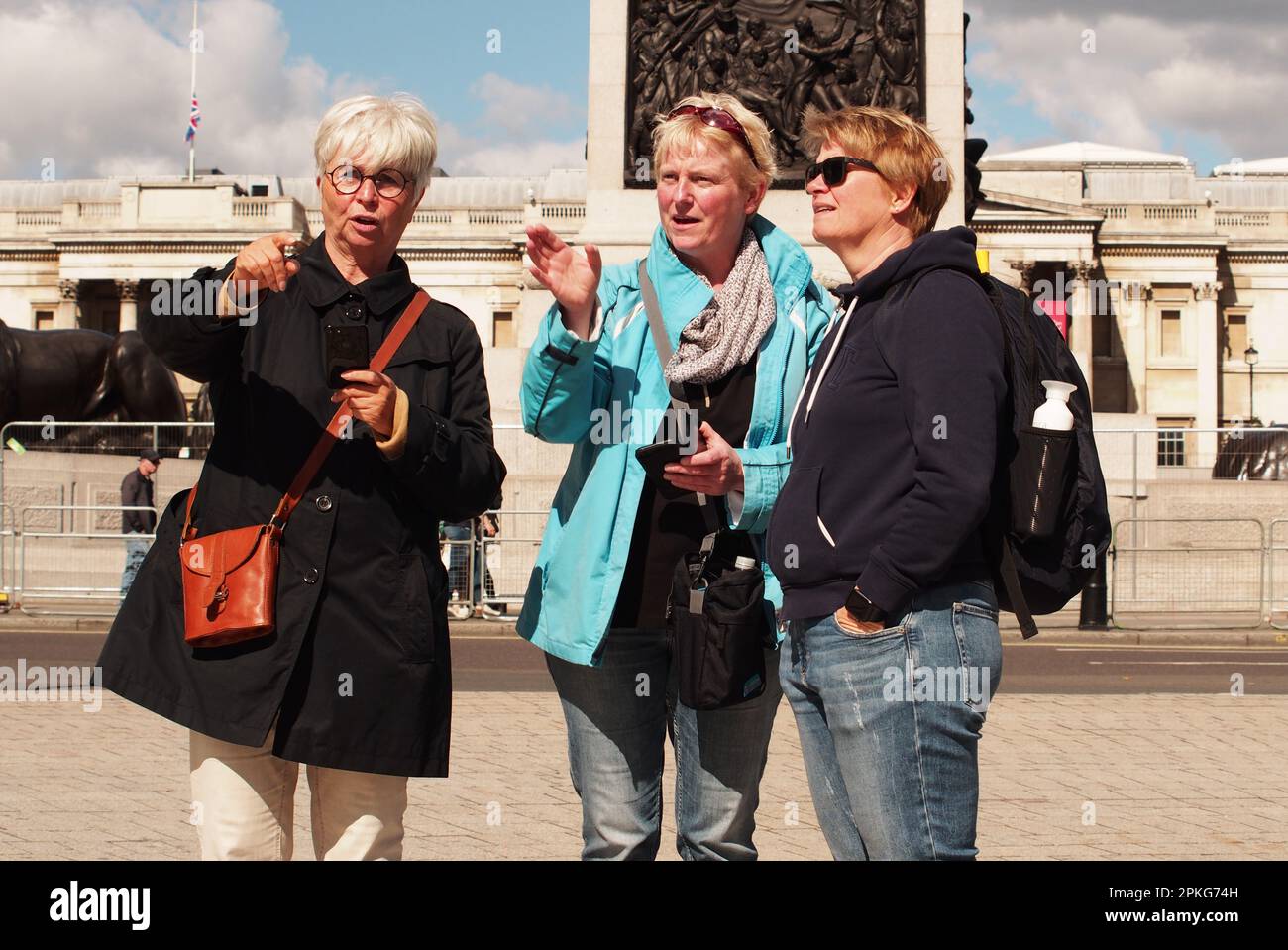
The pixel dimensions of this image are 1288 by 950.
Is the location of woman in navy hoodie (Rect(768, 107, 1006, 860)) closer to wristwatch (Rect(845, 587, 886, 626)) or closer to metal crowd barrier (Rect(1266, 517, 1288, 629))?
wristwatch (Rect(845, 587, 886, 626))

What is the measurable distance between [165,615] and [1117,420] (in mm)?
22142

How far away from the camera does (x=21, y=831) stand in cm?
585

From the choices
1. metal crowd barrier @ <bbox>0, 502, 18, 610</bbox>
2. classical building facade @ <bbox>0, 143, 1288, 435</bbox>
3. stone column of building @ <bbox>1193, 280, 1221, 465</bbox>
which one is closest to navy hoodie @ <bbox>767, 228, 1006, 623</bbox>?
metal crowd barrier @ <bbox>0, 502, 18, 610</bbox>

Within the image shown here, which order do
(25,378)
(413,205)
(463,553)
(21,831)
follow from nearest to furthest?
(413,205) → (21,831) → (463,553) → (25,378)

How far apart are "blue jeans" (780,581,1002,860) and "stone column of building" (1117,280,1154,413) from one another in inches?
2932

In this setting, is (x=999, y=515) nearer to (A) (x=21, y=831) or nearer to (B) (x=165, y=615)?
(B) (x=165, y=615)

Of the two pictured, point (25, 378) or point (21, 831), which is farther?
point (25, 378)

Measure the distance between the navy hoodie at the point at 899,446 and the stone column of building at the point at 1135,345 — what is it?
74.4 m

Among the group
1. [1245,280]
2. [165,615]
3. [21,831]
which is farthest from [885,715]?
[1245,280]

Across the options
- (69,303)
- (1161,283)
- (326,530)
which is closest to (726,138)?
(326,530)

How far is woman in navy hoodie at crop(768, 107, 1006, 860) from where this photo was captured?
3.10 meters

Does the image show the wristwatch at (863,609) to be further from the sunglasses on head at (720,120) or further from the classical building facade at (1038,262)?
the classical building facade at (1038,262)

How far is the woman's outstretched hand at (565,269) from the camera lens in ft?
12.2

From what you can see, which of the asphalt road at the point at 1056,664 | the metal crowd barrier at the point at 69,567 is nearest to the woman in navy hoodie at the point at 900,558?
the asphalt road at the point at 1056,664
